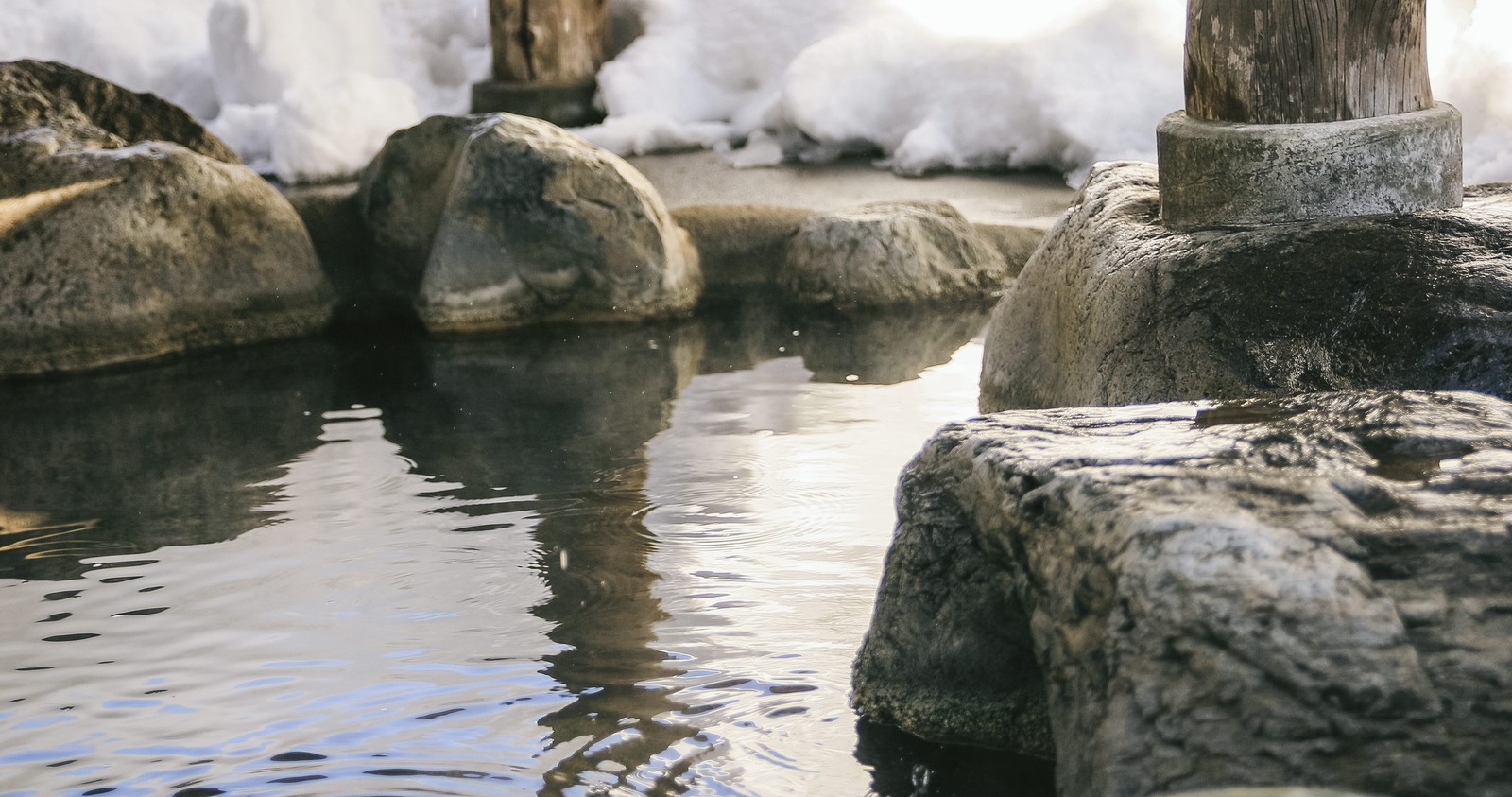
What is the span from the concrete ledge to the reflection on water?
1.28 metres

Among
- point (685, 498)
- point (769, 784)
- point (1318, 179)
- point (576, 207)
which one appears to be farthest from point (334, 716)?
point (576, 207)

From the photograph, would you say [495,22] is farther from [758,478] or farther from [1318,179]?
[1318,179]

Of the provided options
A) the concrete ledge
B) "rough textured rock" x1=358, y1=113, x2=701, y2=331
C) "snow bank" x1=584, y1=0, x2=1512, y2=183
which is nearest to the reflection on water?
"rough textured rock" x1=358, y1=113, x2=701, y2=331

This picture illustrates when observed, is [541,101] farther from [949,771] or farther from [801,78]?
[949,771]

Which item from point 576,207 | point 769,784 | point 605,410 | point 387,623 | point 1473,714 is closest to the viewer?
point 1473,714

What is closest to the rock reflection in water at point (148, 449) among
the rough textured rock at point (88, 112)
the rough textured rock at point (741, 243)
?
the rough textured rock at point (88, 112)

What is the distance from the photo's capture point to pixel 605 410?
5379 millimetres

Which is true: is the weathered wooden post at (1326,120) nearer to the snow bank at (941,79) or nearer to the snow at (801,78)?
the snow at (801,78)

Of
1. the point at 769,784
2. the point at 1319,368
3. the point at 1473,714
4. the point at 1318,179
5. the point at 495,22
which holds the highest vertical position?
the point at 495,22

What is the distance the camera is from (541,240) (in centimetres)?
674

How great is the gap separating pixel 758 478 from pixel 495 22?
18.8 ft

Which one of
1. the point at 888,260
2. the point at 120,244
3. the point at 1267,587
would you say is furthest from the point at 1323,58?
the point at 120,244

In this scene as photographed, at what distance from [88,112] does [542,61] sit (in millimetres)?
3109

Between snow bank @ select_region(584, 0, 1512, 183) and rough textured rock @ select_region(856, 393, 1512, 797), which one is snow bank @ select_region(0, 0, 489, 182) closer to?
snow bank @ select_region(584, 0, 1512, 183)
